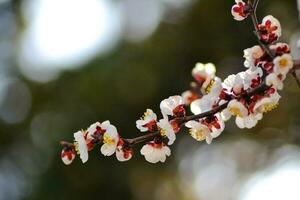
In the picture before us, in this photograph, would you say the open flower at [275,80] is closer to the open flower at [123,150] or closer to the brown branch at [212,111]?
the brown branch at [212,111]

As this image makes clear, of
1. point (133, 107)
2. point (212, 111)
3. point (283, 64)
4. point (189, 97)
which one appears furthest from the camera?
point (133, 107)

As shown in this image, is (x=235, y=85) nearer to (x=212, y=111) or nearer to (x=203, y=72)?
(x=212, y=111)

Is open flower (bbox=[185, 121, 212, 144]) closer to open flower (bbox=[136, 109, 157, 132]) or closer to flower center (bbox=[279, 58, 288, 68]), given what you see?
open flower (bbox=[136, 109, 157, 132])

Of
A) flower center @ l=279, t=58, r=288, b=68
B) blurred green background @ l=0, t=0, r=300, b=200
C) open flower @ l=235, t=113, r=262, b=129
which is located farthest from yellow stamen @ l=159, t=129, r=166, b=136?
blurred green background @ l=0, t=0, r=300, b=200

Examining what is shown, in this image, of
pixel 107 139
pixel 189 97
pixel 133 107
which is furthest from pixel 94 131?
pixel 133 107

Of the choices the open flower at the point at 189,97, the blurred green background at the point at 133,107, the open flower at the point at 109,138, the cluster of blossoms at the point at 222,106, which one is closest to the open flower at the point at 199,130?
the cluster of blossoms at the point at 222,106

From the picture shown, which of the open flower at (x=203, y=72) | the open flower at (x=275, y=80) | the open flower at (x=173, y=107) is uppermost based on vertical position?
the open flower at (x=203, y=72)
